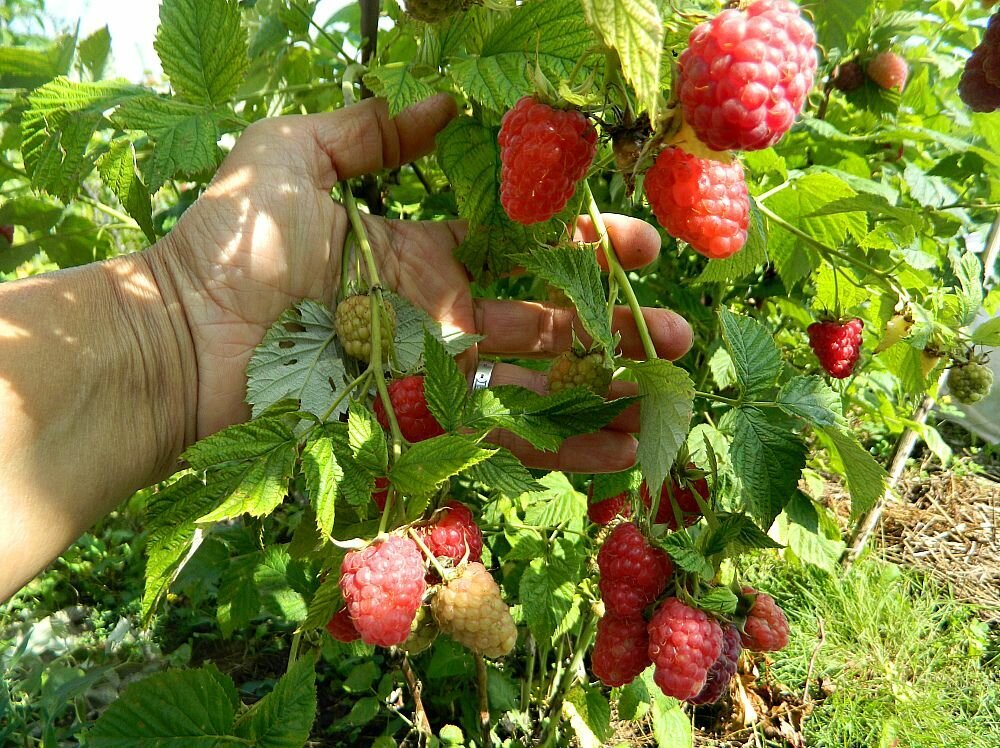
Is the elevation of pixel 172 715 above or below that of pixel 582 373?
below

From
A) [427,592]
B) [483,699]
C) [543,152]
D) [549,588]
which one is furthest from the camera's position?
[483,699]

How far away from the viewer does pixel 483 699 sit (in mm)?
1838

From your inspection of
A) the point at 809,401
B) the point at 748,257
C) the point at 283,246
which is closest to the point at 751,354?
the point at 809,401

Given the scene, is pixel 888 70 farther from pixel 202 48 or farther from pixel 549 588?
pixel 202 48

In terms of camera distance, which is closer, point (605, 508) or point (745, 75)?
point (745, 75)

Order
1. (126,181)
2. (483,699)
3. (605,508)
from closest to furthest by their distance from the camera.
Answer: (126,181)
(605,508)
(483,699)

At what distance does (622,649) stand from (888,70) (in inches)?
69.8

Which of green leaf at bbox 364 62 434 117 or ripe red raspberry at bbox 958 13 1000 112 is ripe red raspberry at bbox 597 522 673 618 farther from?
ripe red raspberry at bbox 958 13 1000 112

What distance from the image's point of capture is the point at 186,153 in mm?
1127

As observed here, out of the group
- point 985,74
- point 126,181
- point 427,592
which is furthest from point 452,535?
point 985,74

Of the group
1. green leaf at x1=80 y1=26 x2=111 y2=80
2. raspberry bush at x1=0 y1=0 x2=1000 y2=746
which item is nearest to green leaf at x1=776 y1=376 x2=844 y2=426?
raspberry bush at x1=0 y1=0 x2=1000 y2=746

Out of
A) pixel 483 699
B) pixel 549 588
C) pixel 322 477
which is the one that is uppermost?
pixel 322 477

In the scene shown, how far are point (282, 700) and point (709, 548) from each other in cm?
67

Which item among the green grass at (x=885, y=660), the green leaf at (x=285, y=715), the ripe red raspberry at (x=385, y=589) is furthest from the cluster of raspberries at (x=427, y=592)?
the green grass at (x=885, y=660)
